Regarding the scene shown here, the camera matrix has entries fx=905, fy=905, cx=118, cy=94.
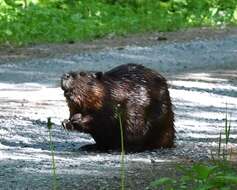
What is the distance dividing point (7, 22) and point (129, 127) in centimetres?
1239

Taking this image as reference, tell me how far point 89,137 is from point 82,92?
1.65m

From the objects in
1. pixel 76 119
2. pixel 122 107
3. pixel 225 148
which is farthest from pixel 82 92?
pixel 225 148

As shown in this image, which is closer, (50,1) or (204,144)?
(204,144)

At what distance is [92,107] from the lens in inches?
278

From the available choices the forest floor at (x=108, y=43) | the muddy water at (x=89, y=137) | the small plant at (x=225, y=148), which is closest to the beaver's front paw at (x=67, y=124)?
the muddy water at (x=89, y=137)

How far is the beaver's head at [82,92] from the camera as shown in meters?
6.98

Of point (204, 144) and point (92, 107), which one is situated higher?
point (92, 107)

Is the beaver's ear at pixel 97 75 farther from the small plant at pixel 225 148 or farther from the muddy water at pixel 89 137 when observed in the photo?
the small plant at pixel 225 148

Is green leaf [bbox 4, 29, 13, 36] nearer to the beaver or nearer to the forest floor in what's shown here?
the forest floor

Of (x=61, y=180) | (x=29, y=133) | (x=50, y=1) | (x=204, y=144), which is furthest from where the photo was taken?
(x=50, y=1)

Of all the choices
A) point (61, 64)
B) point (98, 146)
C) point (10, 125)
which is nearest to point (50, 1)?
point (61, 64)

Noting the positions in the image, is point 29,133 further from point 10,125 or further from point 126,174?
point 126,174

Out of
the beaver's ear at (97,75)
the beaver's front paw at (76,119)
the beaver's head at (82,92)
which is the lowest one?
the beaver's front paw at (76,119)

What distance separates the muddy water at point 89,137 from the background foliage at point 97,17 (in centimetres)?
197
